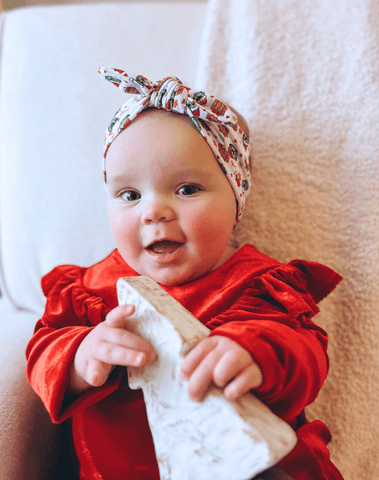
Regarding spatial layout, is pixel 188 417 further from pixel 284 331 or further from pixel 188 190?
pixel 188 190

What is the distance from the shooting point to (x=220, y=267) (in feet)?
2.03

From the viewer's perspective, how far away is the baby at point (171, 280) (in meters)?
0.50

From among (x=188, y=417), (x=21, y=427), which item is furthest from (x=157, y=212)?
(x=21, y=427)

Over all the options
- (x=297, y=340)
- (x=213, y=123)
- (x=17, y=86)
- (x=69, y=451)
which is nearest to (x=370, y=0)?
(x=213, y=123)

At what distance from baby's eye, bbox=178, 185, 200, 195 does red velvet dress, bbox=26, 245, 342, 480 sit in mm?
137

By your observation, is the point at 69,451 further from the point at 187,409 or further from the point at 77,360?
the point at 187,409

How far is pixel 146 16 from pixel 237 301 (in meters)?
0.69

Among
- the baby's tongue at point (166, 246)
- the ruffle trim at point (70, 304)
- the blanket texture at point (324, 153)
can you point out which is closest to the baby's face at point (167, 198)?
the baby's tongue at point (166, 246)

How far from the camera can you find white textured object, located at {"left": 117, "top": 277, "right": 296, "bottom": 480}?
1.10 feet

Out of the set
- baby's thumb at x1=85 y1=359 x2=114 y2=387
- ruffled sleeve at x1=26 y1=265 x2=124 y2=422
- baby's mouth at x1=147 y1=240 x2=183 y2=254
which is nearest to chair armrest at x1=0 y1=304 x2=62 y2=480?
ruffled sleeve at x1=26 y1=265 x2=124 y2=422

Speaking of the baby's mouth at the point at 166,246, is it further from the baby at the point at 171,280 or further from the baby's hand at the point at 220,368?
the baby's hand at the point at 220,368

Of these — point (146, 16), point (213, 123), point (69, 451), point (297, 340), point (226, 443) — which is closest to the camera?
point (226, 443)

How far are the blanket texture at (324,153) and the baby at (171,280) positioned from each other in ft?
0.28

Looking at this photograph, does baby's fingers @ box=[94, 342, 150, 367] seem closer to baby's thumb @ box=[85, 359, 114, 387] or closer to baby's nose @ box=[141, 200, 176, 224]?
baby's thumb @ box=[85, 359, 114, 387]
